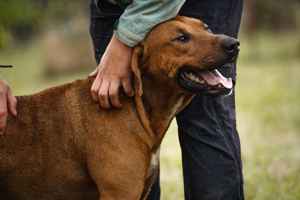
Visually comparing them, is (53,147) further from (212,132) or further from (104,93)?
(212,132)

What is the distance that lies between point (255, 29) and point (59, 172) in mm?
14263

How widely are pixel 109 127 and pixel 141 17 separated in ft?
2.65

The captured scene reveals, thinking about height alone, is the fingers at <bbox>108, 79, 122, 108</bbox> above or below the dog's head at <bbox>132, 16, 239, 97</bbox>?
below

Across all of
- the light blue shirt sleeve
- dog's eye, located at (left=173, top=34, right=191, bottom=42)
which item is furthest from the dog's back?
dog's eye, located at (left=173, top=34, right=191, bottom=42)

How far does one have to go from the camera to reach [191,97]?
284cm

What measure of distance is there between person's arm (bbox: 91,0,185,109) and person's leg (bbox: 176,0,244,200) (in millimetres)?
370

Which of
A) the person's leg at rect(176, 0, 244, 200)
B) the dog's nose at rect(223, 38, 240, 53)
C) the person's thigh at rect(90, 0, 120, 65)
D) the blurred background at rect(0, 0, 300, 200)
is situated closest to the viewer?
the dog's nose at rect(223, 38, 240, 53)

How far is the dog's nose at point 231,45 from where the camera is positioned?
247cm

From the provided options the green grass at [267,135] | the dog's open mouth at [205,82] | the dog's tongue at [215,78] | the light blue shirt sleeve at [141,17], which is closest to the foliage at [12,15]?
the light blue shirt sleeve at [141,17]

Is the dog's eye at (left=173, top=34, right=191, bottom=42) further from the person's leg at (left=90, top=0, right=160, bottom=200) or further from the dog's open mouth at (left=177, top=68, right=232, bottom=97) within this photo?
the person's leg at (left=90, top=0, right=160, bottom=200)

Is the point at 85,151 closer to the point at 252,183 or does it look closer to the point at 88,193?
the point at 88,193

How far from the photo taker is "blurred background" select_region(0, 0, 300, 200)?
4051 mm

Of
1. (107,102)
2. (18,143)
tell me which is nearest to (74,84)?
(107,102)

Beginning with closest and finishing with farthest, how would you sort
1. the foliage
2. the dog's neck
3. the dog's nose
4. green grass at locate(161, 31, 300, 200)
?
the foliage < the dog's nose < the dog's neck < green grass at locate(161, 31, 300, 200)
